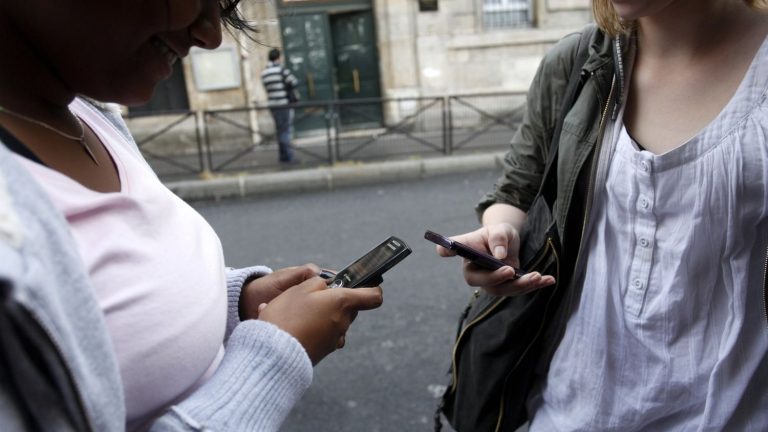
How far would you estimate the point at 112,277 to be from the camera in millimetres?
769

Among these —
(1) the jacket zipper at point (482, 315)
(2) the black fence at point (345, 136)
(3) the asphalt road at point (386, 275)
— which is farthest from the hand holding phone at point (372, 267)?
(2) the black fence at point (345, 136)

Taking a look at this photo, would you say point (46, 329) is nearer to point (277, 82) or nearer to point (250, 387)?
point (250, 387)

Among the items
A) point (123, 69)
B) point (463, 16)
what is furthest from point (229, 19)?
point (463, 16)

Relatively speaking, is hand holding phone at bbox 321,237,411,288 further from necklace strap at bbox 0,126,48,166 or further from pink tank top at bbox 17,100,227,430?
necklace strap at bbox 0,126,48,166

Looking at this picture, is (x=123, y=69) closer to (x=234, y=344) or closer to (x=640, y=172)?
(x=234, y=344)

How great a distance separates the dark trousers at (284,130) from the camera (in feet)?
29.2

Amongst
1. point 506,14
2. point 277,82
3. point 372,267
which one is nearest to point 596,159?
point 372,267

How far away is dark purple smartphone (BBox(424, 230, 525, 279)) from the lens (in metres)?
1.22

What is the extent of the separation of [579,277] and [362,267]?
543 millimetres

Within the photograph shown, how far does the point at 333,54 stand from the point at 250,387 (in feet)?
41.4

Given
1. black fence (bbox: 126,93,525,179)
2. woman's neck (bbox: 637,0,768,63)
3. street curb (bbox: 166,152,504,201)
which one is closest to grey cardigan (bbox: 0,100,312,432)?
woman's neck (bbox: 637,0,768,63)

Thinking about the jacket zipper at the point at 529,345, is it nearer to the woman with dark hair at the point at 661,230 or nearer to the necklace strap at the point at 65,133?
the woman with dark hair at the point at 661,230

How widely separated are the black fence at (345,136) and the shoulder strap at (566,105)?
7.25 m

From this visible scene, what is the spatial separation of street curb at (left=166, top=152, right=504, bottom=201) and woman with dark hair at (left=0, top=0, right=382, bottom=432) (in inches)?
271
